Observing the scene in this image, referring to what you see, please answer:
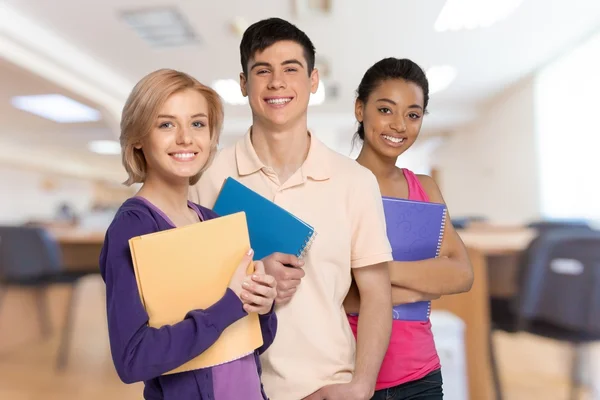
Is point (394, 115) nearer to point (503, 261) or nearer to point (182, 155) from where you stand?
point (182, 155)

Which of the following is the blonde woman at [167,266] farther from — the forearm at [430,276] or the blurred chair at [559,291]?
the blurred chair at [559,291]

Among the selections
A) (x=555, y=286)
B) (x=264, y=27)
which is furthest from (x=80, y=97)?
(x=555, y=286)

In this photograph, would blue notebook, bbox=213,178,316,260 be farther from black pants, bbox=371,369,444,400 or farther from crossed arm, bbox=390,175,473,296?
black pants, bbox=371,369,444,400

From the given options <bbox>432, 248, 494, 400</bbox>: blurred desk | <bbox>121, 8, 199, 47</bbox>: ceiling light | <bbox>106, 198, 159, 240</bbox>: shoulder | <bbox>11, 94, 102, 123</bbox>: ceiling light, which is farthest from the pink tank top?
<bbox>11, 94, 102, 123</bbox>: ceiling light

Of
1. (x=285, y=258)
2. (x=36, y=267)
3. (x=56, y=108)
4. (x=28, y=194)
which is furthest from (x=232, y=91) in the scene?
(x=56, y=108)

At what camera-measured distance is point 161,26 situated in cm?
263

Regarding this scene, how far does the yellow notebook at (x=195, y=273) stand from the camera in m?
0.52

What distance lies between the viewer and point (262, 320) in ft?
2.04

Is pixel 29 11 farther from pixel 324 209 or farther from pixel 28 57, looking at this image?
pixel 324 209

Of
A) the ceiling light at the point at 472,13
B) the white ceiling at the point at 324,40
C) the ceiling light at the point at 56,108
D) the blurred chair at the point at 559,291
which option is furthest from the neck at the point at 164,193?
the ceiling light at the point at 56,108

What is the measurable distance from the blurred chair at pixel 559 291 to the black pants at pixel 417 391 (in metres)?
1.08

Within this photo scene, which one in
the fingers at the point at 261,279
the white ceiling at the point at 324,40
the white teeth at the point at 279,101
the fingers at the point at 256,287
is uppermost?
the white ceiling at the point at 324,40

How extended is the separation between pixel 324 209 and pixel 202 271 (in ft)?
0.81

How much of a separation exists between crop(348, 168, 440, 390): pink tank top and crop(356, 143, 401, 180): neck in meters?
0.05
